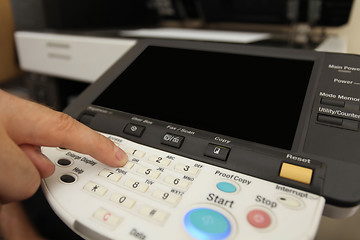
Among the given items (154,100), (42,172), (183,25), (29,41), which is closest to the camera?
(42,172)

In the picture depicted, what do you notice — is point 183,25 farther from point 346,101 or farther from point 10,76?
point 346,101

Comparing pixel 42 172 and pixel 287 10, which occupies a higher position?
pixel 287 10

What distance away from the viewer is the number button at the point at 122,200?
28 cm

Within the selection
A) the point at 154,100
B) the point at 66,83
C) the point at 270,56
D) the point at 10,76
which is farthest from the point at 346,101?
the point at 10,76

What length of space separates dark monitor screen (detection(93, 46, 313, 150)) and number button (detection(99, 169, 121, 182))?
0.11 metres

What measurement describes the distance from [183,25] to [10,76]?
71 centimetres

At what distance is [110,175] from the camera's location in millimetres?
327

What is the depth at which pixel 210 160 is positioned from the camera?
0.34 metres

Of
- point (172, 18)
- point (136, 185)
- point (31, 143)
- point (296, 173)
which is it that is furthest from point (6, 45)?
point (296, 173)

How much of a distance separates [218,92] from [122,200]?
21 cm

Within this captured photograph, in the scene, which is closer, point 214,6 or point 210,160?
point 210,160

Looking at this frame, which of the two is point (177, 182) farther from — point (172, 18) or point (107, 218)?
point (172, 18)

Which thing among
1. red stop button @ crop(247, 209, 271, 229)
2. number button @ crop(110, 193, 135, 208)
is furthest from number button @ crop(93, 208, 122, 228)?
red stop button @ crop(247, 209, 271, 229)

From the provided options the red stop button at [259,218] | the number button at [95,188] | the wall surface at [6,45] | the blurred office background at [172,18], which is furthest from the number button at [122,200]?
the wall surface at [6,45]
